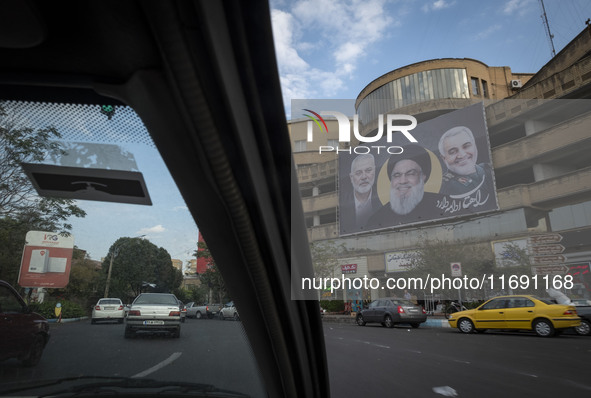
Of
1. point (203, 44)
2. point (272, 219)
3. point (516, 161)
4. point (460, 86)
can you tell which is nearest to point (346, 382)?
point (272, 219)

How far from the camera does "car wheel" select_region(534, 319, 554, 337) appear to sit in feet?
32.7

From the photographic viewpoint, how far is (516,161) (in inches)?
1006

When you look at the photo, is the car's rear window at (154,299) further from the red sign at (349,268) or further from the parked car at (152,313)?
the red sign at (349,268)

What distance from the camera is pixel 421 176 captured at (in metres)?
29.1

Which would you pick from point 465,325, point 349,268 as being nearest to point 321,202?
point 349,268

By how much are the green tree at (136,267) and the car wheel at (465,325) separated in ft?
40.6

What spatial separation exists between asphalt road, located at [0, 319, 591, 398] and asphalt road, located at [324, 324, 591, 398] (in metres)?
0.01

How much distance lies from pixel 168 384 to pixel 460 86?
39.7 m

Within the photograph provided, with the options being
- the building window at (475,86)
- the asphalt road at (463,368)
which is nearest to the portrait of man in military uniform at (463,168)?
the building window at (475,86)

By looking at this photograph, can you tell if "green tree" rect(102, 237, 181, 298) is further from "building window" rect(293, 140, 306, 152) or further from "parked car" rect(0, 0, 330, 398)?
"building window" rect(293, 140, 306, 152)

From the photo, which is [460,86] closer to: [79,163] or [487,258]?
[487,258]

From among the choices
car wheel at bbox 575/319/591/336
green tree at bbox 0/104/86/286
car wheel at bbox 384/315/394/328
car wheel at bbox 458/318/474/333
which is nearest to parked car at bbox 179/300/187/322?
green tree at bbox 0/104/86/286

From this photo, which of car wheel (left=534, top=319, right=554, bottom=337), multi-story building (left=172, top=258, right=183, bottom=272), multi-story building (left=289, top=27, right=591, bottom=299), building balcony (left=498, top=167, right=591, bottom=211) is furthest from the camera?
multi-story building (left=289, top=27, right=591, bottom=299)

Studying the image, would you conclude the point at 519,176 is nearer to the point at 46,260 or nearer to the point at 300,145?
the point at 300,145
